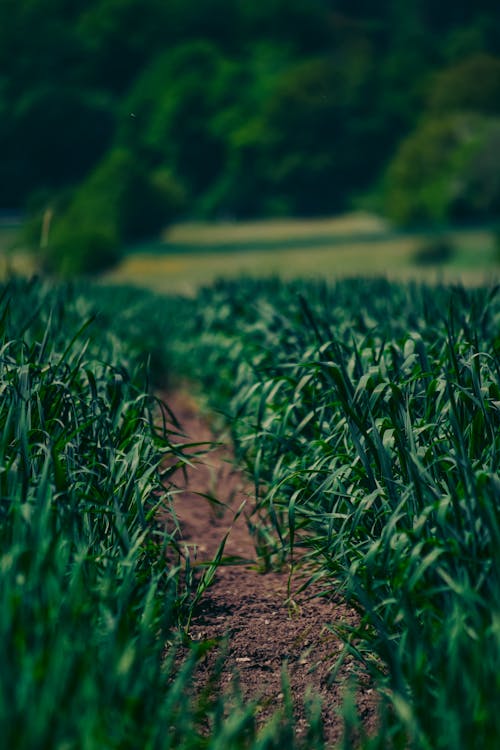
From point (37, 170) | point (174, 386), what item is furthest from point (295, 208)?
point (174, 386)

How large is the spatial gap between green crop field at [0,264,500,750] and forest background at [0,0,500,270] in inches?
1606

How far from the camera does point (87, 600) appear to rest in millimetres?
2186

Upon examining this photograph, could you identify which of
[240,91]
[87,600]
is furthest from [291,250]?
[87,600]

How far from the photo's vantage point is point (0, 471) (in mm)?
2559

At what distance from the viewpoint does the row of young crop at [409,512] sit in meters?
2.02

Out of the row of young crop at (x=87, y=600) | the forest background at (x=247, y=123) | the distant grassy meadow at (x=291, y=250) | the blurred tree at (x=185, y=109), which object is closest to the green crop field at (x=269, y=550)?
the row of young crop at (x=87, y=600)

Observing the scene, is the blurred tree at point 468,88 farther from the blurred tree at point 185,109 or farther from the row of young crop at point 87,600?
the row of young crop at point 87,600

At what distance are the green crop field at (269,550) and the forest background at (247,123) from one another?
134 ft

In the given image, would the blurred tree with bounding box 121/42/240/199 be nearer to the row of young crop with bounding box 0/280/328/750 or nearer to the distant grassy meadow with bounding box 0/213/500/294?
the distant grassy meadow with bounding box 0/213/500/294

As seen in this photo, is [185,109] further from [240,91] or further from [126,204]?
[126,204]

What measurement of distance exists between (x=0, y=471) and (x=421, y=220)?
49.6 m

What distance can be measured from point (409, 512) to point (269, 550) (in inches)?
65.6

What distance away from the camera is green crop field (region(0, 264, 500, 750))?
1.82m

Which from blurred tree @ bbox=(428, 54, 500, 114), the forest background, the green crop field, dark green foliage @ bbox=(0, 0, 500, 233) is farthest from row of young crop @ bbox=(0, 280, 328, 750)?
blurred tree @ bbox=(428, 54, 500, 114)
